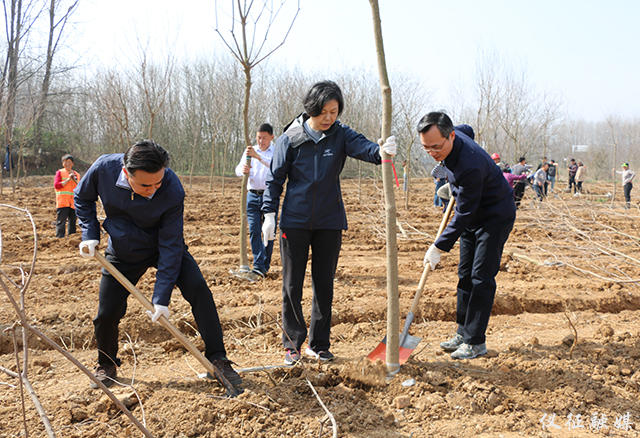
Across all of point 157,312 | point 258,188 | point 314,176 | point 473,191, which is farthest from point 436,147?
point 258,188

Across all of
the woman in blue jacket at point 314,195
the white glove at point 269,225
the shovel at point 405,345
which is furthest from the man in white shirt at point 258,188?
the shovel at point 405,345

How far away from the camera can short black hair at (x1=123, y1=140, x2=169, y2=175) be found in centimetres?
224

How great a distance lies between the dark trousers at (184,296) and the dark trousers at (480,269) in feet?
5.39

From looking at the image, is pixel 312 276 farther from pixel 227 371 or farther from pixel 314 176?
pixel 227 371

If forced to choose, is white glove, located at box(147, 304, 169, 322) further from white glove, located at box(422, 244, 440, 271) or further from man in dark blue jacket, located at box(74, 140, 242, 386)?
white glove, located at box(422, 244, 440, 271)

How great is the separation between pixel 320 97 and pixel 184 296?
55.8 inches

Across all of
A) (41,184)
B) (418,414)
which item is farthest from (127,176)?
(41,184)

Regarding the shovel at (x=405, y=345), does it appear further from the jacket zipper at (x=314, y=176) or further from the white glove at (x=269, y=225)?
the white glove at (x=269, y=225)

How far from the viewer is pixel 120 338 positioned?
12.0 ft

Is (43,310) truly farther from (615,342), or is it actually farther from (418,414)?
(615,342)

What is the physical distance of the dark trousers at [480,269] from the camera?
2.95 metres

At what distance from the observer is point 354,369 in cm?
273

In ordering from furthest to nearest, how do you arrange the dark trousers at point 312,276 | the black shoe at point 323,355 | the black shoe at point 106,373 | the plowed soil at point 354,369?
the black shoe at point 323,355 → the dark trousers at point 312,276 → the black shoe at point 106,373 → the plowed soil at point 354,369

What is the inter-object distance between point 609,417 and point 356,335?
1.75 meters
